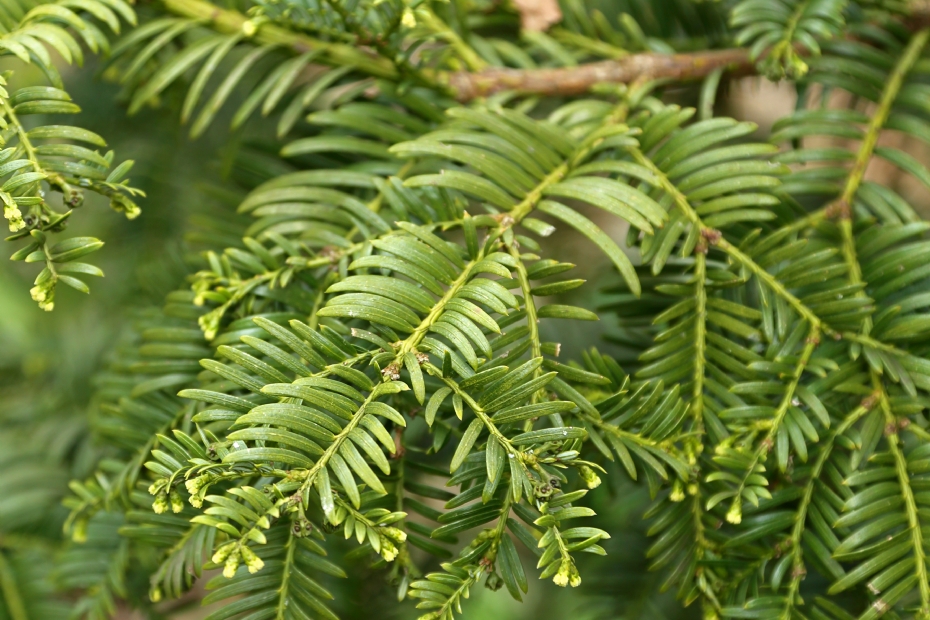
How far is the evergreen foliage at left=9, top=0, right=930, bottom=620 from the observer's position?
1.17 feet

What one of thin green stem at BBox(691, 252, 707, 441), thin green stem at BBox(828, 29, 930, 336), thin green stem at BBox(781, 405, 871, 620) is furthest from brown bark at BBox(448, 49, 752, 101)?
thin green stem at BBox(781, 405, 871, 620)

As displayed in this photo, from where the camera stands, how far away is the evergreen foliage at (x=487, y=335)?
36cm

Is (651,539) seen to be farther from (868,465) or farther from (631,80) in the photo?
(631,80)

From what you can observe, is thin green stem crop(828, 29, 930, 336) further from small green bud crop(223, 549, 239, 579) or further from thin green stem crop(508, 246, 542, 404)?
small green bud crop(223, 549, 239, 579)

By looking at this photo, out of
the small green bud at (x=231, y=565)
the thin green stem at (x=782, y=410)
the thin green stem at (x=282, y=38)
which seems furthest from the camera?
the thin green stem at (x=282, y=38)

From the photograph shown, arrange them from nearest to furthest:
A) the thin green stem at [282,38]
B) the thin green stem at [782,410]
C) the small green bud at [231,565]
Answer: the small green bud at [231,565] → the thin green stem at [782,410] → the thin green stem at [282,38]

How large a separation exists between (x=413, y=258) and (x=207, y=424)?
0.53 feet

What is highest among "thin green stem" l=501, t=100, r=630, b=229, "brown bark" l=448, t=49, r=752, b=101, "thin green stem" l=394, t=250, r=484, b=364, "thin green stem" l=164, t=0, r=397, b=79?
"brown bark" l=448, t=49, r=752, b=101

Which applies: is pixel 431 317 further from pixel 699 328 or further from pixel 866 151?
A: pixel 866 151

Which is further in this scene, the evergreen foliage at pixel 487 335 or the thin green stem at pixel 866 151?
the thin green stem at pixel 866 151

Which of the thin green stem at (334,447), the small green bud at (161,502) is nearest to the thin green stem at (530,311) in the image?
the thin green stem at (334,447)

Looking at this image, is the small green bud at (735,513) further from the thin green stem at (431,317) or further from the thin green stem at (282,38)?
the thin green stem at (282,38)

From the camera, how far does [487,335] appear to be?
44cm

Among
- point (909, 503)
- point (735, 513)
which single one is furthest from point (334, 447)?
point (909, 503)
